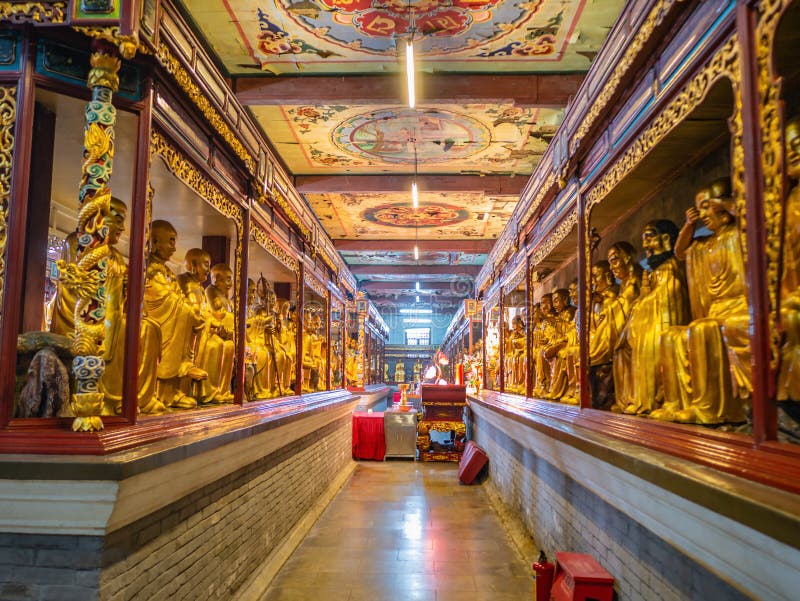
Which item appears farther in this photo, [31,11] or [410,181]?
[410,181]

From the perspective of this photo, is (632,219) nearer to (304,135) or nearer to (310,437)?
(304,135)

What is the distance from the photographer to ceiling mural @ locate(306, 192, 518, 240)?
8.68 metres

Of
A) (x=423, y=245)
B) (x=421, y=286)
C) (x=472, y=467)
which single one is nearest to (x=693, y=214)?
(x=472, y=467)

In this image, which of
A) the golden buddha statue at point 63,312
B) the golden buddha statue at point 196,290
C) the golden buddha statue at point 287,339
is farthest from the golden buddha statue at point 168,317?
the golden buddha statue at point 287,339

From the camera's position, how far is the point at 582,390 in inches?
167

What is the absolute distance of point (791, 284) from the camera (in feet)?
6.13

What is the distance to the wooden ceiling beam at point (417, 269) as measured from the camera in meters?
14.0

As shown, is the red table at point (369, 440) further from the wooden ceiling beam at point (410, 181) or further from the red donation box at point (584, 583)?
the red donation box at point (584, 583)

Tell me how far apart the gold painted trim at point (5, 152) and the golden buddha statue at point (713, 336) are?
10.3ft

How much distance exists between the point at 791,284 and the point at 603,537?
1852mm

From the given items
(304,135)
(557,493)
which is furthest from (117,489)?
(304,135)

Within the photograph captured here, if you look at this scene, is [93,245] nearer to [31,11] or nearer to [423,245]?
[31,11]

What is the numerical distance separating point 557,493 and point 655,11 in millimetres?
3133

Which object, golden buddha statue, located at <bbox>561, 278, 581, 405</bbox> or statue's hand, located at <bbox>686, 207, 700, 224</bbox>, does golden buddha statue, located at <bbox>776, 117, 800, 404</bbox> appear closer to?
statue's hand, located at <bbox>686, 207, 700, 224</bbox>
